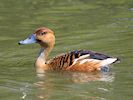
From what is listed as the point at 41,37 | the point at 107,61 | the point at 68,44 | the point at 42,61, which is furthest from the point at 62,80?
the point at 68,44

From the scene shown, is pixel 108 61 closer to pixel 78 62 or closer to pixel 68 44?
pixel 78 62

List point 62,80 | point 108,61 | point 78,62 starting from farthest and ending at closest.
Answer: point 78,62 → point 108,61 → point 62,80

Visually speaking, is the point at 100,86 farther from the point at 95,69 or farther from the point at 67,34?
the point at 67,34

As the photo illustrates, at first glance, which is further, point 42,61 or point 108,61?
point 42,61

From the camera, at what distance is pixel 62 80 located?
12.2 metres

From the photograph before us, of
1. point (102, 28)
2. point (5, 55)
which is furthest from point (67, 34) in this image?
point (5, 55)

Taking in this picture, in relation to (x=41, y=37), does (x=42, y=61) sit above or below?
below

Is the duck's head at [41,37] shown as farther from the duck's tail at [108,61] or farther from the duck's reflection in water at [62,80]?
the duck's tail at [108,61]

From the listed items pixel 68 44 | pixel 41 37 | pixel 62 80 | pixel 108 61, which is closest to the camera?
pixel 62 80

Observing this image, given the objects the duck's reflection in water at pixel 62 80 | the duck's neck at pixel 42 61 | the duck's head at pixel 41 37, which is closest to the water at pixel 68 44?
the duck's reflection in water at pixel 62 80

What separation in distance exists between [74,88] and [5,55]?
12.1 ft

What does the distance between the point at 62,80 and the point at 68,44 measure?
3.44m

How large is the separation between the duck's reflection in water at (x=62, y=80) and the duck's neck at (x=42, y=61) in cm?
44

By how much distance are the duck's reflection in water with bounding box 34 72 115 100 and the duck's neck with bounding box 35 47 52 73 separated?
443mm
